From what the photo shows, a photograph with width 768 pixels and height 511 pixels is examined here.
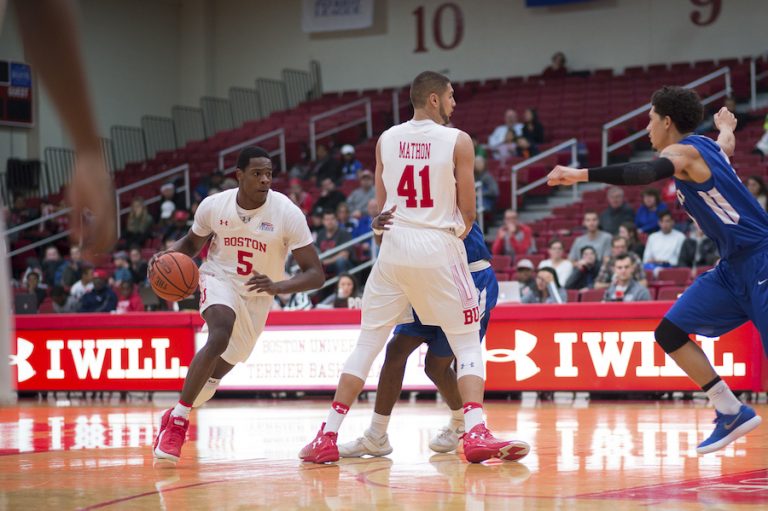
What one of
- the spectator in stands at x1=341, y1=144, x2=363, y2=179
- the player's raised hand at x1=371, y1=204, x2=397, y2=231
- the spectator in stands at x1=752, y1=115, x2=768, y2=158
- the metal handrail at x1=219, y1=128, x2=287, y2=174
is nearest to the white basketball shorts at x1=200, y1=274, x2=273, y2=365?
the player's raised hand at x1=371, y1=204, x2=397, y2=231

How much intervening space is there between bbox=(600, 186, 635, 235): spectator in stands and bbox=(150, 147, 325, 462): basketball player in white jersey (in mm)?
9437

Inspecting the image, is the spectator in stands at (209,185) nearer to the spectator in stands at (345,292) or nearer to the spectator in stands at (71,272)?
the spectator in stands at (71,272)

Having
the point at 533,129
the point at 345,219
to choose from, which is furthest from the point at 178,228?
the point at 533,129

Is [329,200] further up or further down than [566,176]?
further up

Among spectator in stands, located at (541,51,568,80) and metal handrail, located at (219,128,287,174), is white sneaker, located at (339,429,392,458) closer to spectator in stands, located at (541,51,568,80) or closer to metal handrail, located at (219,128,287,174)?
metal handrail, located at (219,128,287,174)

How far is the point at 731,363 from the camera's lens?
11.1m

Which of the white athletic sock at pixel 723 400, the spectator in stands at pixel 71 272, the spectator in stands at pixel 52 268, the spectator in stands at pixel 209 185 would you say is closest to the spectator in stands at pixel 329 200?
the spectator in stands at pixel 209 185

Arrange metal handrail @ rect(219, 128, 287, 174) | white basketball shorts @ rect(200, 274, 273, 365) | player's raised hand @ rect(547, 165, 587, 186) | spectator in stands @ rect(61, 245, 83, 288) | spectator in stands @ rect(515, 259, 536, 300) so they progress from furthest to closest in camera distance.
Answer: metal handrail @ rect(219, 128, 287, 174), spectator in stands @ rect(61, 245, 83, 288), spectator in stands @ rect(515, 259, 536, 300), white basketball shorts @ rect(200, 274, 273, 365), player's raised hand @ rect(547, 165, 587, 186)

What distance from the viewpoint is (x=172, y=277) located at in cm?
668

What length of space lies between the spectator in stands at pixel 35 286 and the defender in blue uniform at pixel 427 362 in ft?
42.4

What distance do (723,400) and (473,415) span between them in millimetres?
1286

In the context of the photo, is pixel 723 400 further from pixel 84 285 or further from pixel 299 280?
pixel 84 285

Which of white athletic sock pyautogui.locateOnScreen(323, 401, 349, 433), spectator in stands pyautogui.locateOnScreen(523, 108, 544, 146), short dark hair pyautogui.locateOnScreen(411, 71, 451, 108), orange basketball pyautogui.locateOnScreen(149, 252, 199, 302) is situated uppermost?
spectator in stands pyautogui.locateOnScreen(523, 108, 544, 146)

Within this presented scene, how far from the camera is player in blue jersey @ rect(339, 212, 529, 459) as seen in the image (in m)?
6.41
